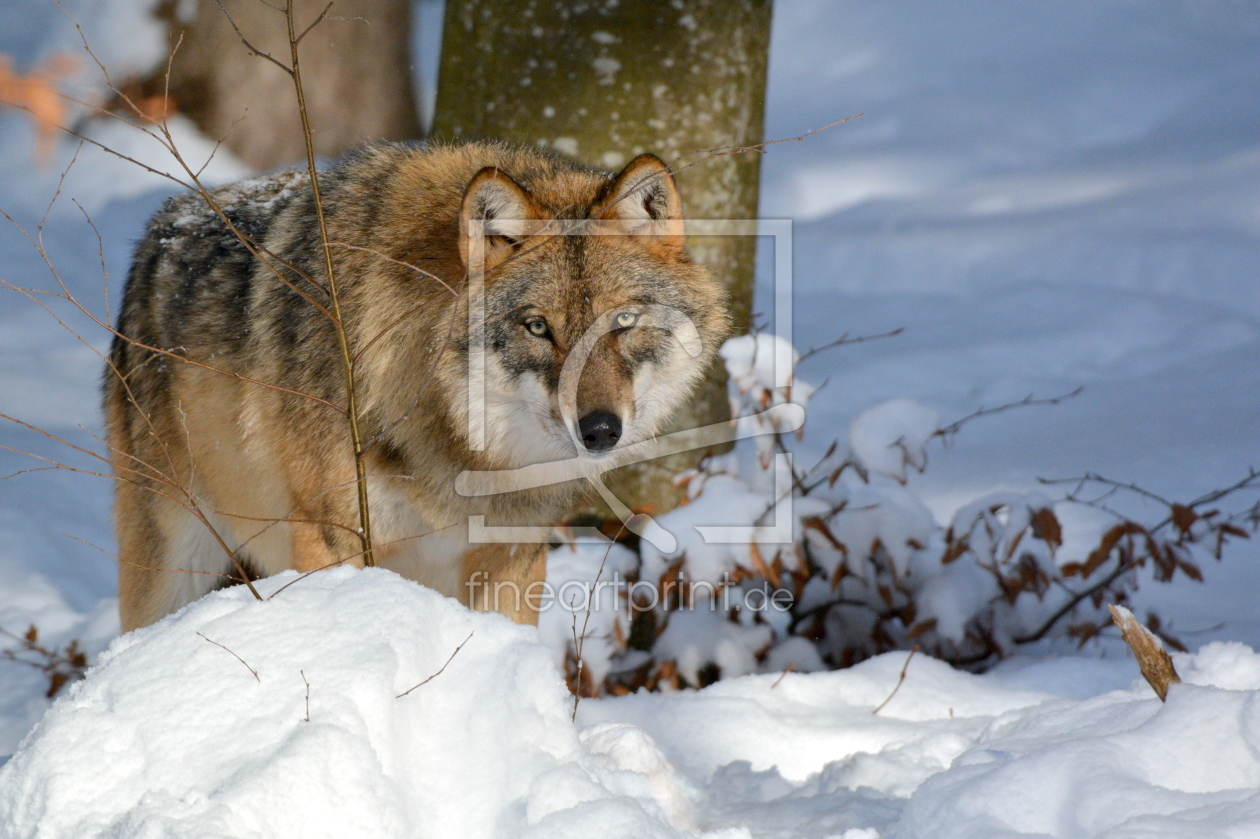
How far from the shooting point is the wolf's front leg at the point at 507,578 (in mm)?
3350

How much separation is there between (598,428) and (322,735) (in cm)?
130

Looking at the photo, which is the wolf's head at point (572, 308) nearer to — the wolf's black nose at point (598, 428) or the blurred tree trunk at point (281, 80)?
the wolf's black nose at point (598, 428)

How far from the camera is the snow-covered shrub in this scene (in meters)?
3.62

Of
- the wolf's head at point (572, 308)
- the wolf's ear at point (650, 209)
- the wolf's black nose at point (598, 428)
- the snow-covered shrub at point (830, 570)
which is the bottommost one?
the snow-covered shrub at point (830, 570)

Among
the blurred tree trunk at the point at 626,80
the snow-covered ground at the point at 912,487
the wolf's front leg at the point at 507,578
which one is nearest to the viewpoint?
the snow-covered ground at the point at 912,487

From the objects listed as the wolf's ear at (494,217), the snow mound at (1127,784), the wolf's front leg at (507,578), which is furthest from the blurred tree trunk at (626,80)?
the snow mound at (1127,784)

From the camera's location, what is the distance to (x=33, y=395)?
6.30m

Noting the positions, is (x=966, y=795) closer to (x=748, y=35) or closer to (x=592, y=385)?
(x=592, y=385)

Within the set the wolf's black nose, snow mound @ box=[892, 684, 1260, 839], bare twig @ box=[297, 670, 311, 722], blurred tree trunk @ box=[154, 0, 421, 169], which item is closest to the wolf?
the wolf's black nose

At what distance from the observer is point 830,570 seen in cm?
380

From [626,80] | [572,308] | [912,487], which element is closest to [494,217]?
[572,308]

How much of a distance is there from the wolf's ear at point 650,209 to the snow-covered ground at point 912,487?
4.55ft

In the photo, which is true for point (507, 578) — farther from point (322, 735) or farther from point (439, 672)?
point (322, 735)

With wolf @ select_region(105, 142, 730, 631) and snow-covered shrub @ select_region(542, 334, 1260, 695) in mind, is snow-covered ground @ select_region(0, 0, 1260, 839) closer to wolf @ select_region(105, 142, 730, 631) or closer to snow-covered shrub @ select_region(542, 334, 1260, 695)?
snow-covered shrub @ select_region(542, 334, 1260, 695)
